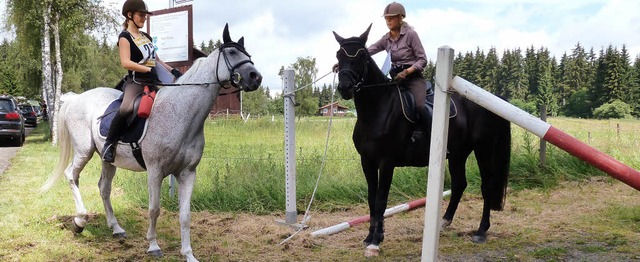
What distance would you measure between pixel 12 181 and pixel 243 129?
7.81 metres

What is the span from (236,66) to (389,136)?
5.52ft

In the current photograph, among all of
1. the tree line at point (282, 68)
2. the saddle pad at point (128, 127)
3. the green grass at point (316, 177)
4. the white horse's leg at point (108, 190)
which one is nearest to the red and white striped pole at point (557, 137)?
the saddle pad at point (128, 127)

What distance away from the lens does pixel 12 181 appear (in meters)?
8.60

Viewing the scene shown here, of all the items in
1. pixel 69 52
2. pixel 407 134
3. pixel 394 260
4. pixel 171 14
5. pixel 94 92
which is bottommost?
pixel 394 260

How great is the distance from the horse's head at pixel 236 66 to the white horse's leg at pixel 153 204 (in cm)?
108

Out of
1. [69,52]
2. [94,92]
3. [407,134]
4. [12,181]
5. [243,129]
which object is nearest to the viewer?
[407,134]

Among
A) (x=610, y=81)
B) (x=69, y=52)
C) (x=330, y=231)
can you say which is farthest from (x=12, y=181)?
(x=610, y=81)

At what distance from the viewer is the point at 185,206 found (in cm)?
436

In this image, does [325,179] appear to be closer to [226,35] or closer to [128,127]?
[128,127]

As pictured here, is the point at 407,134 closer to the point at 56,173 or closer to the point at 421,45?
the point at 421,45

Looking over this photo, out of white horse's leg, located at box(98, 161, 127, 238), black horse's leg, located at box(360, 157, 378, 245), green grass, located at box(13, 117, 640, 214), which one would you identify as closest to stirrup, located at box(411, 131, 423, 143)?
black horse's leg, located at box(360, 157, 378, 245)

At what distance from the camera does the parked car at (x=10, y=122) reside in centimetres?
1561

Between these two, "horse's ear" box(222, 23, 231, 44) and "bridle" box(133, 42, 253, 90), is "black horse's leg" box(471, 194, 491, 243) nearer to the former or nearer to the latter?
"bridle" box(133, 42, 253, 90)

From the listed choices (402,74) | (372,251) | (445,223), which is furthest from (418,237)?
(402,74)
